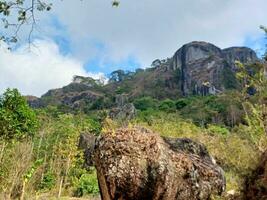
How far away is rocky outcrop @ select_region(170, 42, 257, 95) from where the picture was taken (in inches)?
3664

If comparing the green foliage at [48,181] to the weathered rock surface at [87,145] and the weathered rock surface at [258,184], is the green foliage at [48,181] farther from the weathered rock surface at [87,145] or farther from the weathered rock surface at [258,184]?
the weathered rock surface at [258,184]

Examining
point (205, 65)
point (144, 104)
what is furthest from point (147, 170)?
point (205, 65)

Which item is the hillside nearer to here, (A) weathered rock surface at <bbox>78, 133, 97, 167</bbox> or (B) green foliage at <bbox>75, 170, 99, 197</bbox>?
(A) weathered rock surface at <bbox>78, 133, 97, 167</bbox>

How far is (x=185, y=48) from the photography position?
111 metres

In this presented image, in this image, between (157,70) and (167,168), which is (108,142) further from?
(157,70)

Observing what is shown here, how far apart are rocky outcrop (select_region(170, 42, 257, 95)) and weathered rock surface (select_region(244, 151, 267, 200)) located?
81.3 metres

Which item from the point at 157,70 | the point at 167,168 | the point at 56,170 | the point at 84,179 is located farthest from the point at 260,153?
the point at 157,70

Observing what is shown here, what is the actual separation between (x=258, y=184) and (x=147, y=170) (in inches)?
134

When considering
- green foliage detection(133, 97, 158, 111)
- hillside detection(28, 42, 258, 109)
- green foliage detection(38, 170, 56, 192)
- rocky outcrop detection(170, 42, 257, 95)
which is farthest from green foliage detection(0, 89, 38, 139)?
rocky outcrop detection(170, 42, 257, 95)

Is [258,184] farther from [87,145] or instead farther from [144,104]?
[144,104]

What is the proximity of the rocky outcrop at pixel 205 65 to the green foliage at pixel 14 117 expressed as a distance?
229 feet

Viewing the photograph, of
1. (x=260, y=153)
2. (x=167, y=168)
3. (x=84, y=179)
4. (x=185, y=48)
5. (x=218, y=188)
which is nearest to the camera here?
(x=260, y=153)

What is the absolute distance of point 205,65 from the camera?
333ft

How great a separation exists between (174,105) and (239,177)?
6573 cm
